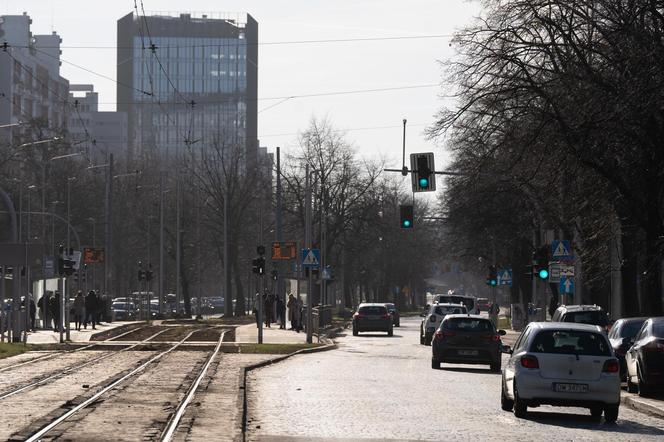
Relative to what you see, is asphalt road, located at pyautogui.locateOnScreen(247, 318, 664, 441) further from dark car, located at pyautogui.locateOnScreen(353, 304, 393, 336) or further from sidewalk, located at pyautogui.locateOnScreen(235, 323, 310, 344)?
dark car, located at pyautogui.locateOnScreen(353, 304, 393, 336)


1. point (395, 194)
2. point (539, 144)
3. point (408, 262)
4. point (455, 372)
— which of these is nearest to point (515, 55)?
point (539, 144)

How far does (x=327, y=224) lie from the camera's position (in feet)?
276

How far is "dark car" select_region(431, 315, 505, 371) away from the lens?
33.8 metres

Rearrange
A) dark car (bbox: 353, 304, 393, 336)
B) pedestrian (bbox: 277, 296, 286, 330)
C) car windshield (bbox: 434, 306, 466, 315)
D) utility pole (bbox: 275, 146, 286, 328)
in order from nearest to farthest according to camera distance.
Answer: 1. car windshield (bbox: 434, 306, 466, 315)
2. dark car (bbox: 353, 304, 393, 336)
3. pedestrian (bbox: 277, 296, 286, 330)
4. utility pole (bbox: 275, 146, 286, 328)

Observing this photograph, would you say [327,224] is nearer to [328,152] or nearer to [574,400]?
[328,152]

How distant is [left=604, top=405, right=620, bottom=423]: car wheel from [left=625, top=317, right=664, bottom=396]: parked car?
4457 mm

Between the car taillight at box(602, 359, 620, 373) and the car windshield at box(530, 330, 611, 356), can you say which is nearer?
the car taillight at box(602, 359, 620, 373)

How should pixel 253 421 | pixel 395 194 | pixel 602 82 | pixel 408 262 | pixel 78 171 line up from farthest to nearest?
pixel 408 262 → pixel 395 194 → pixel 78 171 → pixel 602 82 → pixel 253 421

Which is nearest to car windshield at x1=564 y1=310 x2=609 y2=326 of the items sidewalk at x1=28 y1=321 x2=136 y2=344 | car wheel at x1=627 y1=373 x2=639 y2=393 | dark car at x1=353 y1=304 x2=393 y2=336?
car wheel at x1=627 y1=373 x2=639 y2=393

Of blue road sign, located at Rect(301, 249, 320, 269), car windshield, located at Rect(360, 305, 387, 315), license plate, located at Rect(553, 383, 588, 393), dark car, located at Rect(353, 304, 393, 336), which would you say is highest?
blue road sign, located at Rect(301, 249, 320, 269)

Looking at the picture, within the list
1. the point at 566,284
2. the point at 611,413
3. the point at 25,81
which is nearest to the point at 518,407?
the point at 611,413

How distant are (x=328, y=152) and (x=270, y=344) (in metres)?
41.2

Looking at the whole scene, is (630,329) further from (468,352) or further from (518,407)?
A: (518,407)

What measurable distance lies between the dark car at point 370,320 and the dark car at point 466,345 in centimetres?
2770
